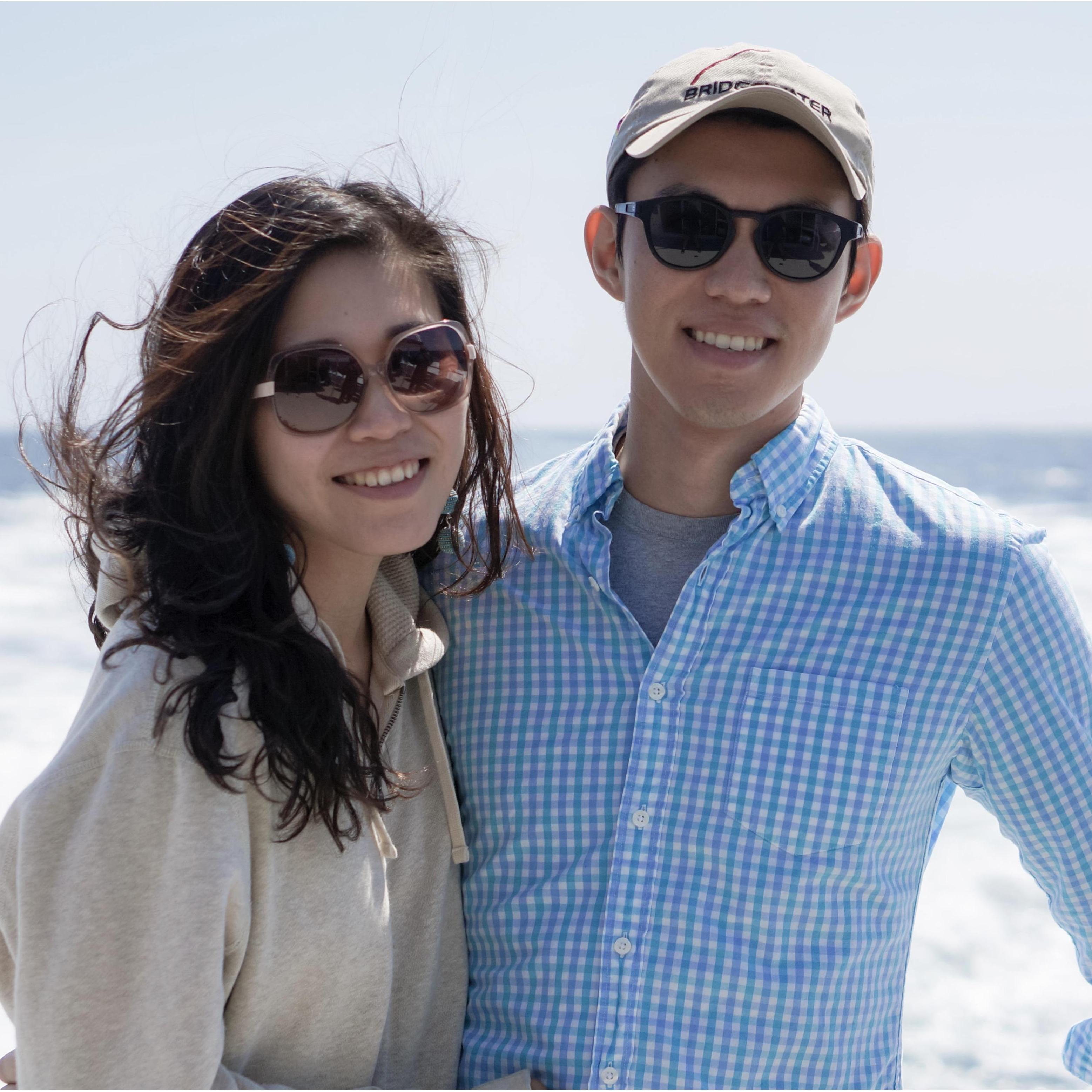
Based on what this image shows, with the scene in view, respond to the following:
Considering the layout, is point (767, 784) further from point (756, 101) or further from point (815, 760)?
point (756, 101)

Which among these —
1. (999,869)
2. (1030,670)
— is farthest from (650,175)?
(999,869)

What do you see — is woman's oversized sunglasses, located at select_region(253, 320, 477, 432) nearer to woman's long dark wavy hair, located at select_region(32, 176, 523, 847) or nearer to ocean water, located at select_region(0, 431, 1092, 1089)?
woman's long dark wavy hair, located at select_region(32, 176, 523, 847)

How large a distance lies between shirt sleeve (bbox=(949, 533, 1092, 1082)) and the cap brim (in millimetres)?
858

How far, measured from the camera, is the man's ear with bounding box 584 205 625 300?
2785 millimetres

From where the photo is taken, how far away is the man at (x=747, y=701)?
2.17 metres

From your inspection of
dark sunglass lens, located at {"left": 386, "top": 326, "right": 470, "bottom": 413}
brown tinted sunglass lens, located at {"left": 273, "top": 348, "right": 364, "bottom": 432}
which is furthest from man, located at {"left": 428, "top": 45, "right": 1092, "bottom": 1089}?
brown tinted sunglass lens, located at {"left": 273, "top": 348, "right": 364, "bottom": 432}

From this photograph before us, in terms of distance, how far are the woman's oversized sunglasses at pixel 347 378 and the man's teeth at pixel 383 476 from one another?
105mm

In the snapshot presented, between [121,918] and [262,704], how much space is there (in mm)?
374

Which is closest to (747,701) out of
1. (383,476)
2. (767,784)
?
(767,784)

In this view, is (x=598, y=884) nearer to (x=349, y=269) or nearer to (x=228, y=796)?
(x=228, y=796)

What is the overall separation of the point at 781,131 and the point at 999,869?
6.68 metres

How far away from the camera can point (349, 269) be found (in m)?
2.04

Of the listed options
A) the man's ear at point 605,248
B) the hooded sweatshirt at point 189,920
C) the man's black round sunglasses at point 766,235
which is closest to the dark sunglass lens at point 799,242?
the man's black round sunglasses at point 766,235

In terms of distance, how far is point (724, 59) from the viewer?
254cm
